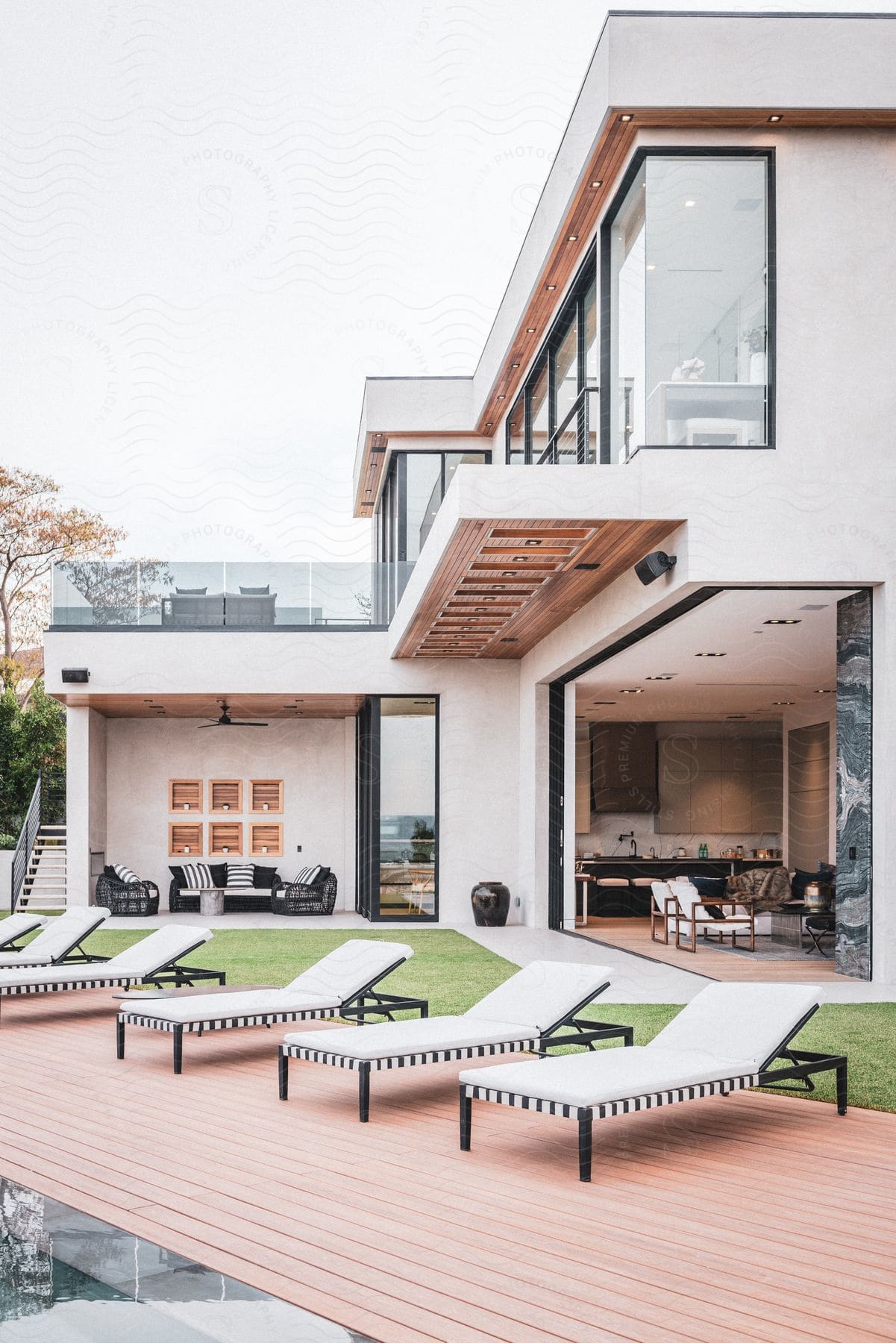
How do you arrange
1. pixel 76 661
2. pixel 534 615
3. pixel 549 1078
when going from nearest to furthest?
pixel 549 1078 < pixel 534 615 < pixel 76 661

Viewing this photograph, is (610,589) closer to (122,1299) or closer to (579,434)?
(579,434)

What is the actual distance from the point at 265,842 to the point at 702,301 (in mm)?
13750

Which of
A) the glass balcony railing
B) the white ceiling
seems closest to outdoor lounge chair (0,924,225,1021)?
the white ceiling

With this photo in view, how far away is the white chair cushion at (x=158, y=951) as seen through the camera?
931 centimetres

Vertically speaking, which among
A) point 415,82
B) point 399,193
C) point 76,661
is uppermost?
point 415,82

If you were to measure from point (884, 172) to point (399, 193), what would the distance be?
422cm

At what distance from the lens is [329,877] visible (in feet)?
65.5

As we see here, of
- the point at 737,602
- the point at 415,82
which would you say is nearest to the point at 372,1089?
the point at 737,602

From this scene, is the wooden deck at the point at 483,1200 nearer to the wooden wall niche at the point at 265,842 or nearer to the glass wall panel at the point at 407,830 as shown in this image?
the glass wall panel at the point at 407,830

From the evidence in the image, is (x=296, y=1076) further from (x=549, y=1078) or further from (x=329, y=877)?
(x=329, y=877)

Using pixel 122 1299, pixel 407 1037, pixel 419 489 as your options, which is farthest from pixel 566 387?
pixel 122 1299

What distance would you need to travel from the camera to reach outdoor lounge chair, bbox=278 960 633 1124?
6066mm

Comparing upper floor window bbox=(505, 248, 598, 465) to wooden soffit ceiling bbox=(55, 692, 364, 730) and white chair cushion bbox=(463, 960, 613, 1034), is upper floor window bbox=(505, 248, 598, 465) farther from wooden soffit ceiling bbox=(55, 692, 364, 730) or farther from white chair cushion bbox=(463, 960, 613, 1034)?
white chair cushion bbox=(463, 960, 613, 1034)

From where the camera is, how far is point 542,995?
6855 mm
